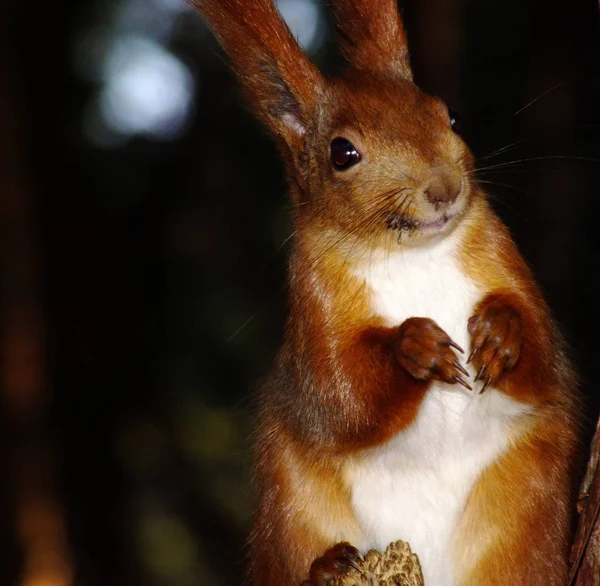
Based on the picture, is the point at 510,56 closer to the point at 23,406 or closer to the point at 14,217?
the point at 14,217

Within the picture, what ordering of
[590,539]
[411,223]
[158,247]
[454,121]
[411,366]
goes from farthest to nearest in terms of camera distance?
[158,247] < [454,121] < [411,223] < [411,366] < [590,539]

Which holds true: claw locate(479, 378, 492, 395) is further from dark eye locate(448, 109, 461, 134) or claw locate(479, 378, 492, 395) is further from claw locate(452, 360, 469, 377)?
dark eye locate(448, 109, 461, 134)

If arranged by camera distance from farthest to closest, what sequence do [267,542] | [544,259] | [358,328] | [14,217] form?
[544,259], [14,217], [267,542], [358,328]

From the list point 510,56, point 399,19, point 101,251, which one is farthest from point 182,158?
point 399,19

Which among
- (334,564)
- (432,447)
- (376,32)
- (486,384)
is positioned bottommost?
(334,564)

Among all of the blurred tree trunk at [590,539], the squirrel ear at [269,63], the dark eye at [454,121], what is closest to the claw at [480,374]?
the blurred tree trunk at [590,539]

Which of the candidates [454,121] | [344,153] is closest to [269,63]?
[344,153]

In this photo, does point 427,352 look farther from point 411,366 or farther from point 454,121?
point 454,121
